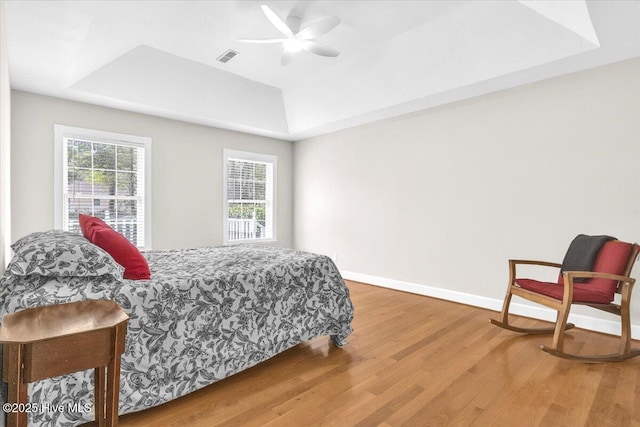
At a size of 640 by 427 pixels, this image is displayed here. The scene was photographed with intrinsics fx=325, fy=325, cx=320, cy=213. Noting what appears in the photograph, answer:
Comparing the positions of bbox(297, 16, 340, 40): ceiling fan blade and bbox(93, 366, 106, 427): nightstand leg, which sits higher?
bbox(297, 16, 340, 40): ceiling fan blade

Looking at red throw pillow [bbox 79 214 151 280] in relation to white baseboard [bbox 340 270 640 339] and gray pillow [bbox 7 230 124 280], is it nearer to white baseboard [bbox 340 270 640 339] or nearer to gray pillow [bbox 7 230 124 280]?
gray pillow [bbox 7 230 124 280]

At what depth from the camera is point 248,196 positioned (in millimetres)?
5473

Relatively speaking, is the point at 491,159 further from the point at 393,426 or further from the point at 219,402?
the point at 219,402

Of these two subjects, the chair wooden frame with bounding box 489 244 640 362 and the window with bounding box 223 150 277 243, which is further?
the window with bounding box 223 150 277 243

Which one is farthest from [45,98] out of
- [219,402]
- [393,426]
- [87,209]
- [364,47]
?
[393,426]

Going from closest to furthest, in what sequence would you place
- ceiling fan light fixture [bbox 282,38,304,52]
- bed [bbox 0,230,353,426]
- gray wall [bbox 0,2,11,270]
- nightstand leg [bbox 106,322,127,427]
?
nightstand leg [bbox 106,322,127,427], bed [bbox 0,230,353,426], gray wall [bbox 0,2,11,270], ceiling fan light fixture [bbox 282,38,304,52]

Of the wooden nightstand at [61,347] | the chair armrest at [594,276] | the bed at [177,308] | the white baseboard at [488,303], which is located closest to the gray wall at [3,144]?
the bed at [177,308]

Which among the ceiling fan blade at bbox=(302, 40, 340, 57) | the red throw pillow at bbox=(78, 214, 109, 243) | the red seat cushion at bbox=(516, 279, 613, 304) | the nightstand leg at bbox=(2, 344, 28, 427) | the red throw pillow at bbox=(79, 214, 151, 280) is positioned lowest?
the red seat cushion at bbox=(516, 279, 613, 304)

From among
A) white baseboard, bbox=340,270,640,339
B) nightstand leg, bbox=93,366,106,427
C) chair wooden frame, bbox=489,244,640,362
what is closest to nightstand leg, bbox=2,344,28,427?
nightstand leg, bbox=93,366,106,427

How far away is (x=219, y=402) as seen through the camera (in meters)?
1.88

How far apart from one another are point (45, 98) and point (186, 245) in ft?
7.61

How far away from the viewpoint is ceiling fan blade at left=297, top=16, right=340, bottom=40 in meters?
2.62

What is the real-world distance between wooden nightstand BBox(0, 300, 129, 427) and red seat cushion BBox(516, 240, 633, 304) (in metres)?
2.91

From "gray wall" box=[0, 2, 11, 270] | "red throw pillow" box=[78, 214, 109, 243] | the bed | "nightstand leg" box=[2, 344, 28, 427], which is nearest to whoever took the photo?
"nightstand leg" box=[2, 344, 28, 427]
